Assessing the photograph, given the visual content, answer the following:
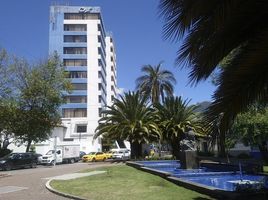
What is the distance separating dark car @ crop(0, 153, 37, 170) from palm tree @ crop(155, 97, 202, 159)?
569 inches

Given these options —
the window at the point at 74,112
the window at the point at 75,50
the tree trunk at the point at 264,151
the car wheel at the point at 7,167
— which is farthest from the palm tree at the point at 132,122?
the window at the point at 75,50

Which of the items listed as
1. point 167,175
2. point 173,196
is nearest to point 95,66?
point 167,175

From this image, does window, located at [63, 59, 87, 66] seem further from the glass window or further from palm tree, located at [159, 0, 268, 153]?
palm tree, located at [159, 0, 268, 153]

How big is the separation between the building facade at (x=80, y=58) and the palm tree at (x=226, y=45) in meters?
79.2

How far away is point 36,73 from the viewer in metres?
47.2

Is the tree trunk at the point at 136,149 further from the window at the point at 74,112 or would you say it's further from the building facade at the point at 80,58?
the window at the point at 74,112

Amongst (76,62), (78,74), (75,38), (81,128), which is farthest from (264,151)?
(75,38)

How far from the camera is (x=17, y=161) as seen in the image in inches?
1630

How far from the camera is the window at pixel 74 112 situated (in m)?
87.8

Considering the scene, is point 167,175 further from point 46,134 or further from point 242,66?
point 46,134

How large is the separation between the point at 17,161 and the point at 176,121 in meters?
16.8

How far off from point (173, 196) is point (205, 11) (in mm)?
7676

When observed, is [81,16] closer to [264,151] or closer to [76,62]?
[76,62]

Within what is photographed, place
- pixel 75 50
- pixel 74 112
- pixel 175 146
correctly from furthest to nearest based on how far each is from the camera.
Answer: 1. pixel 75 50
2. pixel 74 112
3. pixel 175 146
